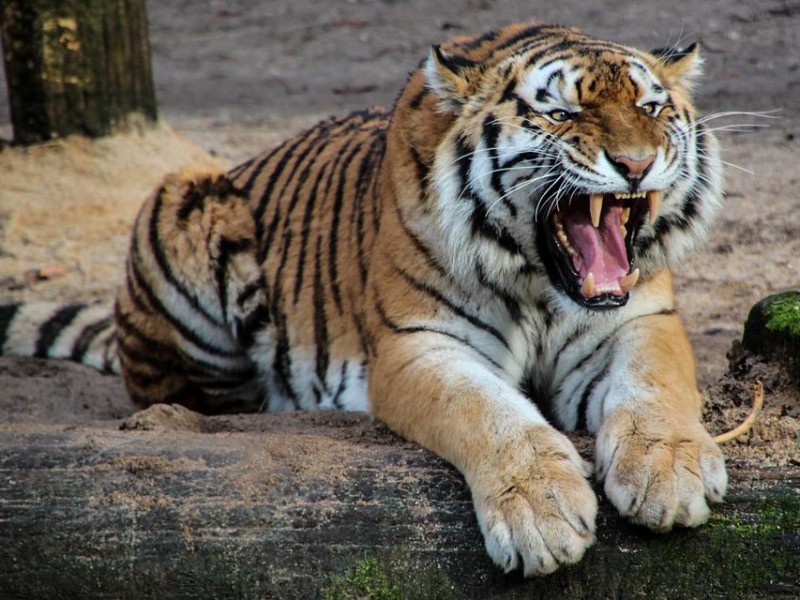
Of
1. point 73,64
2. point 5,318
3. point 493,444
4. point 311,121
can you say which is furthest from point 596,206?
point 311,121

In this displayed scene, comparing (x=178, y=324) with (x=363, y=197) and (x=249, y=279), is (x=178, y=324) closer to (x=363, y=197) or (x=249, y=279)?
(x=249, y=279)

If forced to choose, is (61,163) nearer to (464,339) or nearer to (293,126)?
(293,126)

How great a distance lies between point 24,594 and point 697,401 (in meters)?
1.48

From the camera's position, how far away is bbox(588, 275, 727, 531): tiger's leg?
2.12 meters

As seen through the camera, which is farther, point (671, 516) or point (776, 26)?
point (776, 26)

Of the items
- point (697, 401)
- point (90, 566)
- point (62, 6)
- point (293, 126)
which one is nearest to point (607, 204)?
point (697, 401)

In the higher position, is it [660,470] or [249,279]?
[660,470]

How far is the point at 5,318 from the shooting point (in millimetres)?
4461

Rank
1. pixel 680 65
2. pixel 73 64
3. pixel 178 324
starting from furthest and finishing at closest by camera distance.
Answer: pixel 73 64, pixel 178 324, pixel 680 65

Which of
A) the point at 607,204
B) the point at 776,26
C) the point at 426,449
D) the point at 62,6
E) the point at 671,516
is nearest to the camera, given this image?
the point at 671,516

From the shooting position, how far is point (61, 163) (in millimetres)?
5711

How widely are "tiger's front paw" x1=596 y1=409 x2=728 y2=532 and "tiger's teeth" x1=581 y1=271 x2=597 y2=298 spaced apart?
0.36 m

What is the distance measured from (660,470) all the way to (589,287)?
1.91 ft

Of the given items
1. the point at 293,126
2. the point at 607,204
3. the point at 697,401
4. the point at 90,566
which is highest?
the point at 607,204
